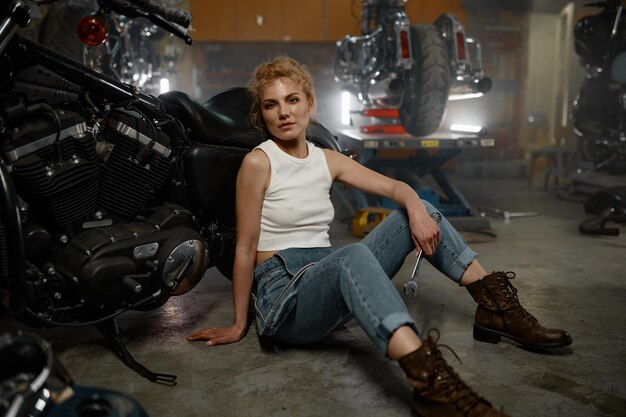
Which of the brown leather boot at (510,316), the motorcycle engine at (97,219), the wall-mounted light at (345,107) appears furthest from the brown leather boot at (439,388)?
the wall-mounted light at (345,107)

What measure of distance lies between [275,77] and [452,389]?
3.24 ft

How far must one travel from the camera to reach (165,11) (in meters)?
1.90

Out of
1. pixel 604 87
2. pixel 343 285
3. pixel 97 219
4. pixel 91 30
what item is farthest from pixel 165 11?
pixel 604 87

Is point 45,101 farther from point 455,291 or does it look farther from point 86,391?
point 455,291

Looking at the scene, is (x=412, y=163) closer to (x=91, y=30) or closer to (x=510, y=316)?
(x=510, y=316)

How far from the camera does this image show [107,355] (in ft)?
6.50

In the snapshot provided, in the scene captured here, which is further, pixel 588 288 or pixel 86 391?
pixel 588 288

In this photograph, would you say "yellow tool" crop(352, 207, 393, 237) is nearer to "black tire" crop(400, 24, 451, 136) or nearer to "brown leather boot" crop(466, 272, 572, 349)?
"black tire" crop(400, 24, 451, 136)

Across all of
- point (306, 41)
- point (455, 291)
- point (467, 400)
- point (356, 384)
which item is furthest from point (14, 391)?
point (306, 41)

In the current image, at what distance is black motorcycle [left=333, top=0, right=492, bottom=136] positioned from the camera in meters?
4.29

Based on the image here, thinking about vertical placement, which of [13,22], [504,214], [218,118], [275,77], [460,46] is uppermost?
[460,46]

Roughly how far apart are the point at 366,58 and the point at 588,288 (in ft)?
9.60

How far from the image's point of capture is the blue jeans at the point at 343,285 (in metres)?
1.55

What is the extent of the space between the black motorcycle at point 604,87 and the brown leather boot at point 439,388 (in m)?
4.33
